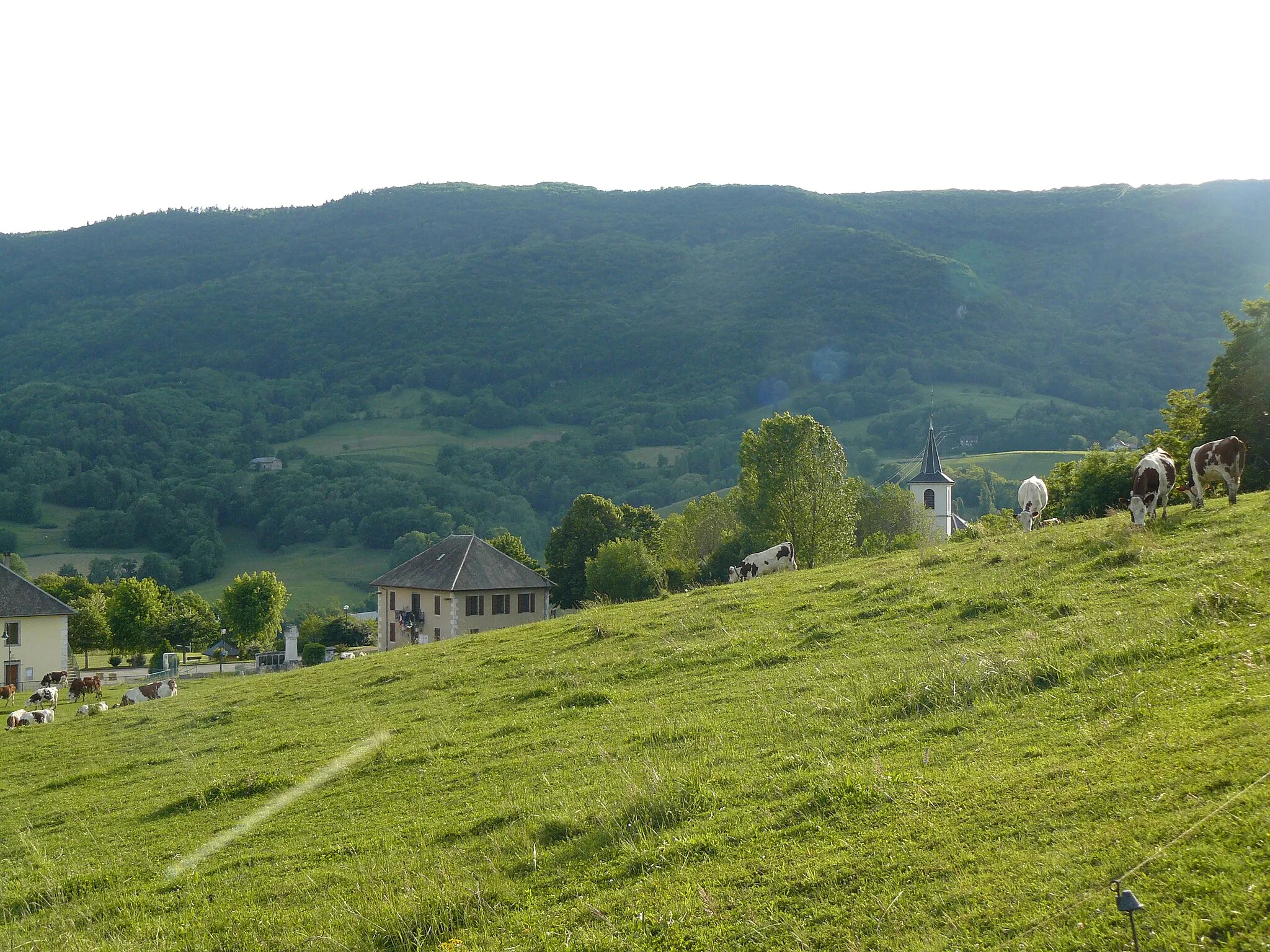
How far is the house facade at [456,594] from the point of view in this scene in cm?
5703

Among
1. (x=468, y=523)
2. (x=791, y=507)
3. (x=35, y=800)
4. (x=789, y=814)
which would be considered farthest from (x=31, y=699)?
(x=468, y=523)

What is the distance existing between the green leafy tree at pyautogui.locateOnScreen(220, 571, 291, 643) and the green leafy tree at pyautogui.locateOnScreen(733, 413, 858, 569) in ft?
145

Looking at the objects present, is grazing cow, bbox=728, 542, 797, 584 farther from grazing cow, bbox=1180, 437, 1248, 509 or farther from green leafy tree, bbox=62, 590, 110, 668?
green leafy tree, bbox=62, 590, 110, 668

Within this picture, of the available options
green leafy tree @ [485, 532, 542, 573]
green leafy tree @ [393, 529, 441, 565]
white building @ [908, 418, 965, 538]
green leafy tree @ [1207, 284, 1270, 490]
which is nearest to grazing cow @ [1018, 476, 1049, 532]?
green leafy tree @ [1207, 284, 1270, 490]

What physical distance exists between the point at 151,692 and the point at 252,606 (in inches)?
1442

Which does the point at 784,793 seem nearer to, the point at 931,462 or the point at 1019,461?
the point at 931,462

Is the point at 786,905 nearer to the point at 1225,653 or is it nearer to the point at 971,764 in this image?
the point at 971,764

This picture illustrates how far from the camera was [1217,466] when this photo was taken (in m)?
19.1

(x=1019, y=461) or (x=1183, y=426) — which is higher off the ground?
(x=1183, y=426)

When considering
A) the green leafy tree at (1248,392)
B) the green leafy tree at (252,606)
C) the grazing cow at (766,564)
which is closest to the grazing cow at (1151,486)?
the green leafy tree at (1248,392)

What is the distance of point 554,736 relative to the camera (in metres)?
13.4

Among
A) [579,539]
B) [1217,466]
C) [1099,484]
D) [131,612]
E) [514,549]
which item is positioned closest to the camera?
[1217,466]

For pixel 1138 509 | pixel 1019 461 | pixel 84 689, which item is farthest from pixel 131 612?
pixel 1019 461

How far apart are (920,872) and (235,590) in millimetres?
75664
